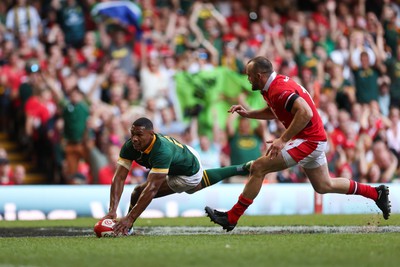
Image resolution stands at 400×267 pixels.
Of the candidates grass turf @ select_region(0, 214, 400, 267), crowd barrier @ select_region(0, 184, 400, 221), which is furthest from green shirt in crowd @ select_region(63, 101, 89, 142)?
grass turf @ select_region(0, 214, 400, 267)

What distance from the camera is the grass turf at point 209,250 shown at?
8.10 m

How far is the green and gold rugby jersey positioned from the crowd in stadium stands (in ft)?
18.0

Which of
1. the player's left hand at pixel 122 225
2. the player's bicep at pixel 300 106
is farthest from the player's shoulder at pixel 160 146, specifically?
the player's bicep at pixel 300 106

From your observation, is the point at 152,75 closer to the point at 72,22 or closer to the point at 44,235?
the point at 72,22

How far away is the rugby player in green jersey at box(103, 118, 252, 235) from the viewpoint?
1091 centimetres

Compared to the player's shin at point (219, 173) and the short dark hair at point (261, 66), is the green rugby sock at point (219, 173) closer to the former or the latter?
the player's shin at point (219, 173)

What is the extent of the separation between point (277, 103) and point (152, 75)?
832cm

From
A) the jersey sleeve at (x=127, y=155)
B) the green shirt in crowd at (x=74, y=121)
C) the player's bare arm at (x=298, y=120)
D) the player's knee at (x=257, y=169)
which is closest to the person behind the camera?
the player's bare arm at (x=298, y=120)

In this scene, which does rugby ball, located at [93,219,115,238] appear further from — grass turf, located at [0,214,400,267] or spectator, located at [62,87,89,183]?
spectator, located at [62,87,89,183]

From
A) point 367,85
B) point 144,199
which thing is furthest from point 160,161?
point 367,85

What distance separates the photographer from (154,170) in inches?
430

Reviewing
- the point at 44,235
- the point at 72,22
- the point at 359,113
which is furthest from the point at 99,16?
the point at 44,235

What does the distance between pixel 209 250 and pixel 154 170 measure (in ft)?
6.96

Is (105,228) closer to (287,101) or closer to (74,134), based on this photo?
(287,101)
